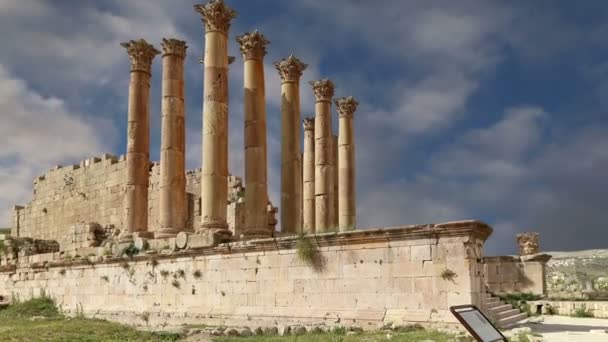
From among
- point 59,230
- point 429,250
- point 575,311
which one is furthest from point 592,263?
→ point 59,230

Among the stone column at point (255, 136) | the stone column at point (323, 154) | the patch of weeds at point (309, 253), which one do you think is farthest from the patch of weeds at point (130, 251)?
the stone column at point (323, 154)

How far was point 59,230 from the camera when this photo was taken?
39.8m

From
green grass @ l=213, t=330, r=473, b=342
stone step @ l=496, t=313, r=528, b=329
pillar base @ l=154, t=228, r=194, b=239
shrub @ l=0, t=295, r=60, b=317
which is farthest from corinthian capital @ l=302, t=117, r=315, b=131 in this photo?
green grass @ l=213, t=330, r=473, b=342

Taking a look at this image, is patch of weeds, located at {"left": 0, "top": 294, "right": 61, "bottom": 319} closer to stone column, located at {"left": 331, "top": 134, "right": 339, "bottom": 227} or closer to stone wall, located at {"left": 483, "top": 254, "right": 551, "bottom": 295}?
stone column, located at {"left": 331, "top": 134, "right": 339, "bottom": 227}

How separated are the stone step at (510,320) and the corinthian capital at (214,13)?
13.1m

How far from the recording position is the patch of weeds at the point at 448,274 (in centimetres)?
1277

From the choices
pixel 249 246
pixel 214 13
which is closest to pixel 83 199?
pixel 214 13

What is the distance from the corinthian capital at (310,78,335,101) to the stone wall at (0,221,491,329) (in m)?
11.6

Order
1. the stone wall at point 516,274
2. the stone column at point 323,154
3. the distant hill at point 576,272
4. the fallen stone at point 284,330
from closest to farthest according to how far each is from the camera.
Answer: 1. the fallen stone at point 284,330
2. the stone wall at point 516,274
3. the distant hill at point 576,272
4. the stone column at point 323,154

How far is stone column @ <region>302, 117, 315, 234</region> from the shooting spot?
27.8 metres

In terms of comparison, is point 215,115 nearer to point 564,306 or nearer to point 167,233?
point 167,233

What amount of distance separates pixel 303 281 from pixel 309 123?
15915 millimetres

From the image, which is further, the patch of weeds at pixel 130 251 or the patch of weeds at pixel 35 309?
the patch of weeds at pixel 35 309

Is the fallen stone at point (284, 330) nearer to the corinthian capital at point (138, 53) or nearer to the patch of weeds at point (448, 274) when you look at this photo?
the patch of weeds at point (448, 274)
